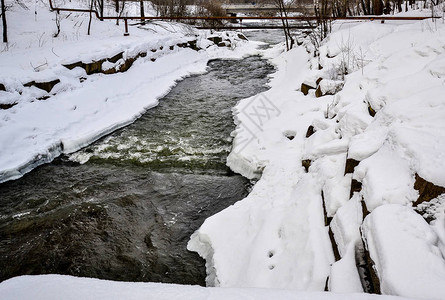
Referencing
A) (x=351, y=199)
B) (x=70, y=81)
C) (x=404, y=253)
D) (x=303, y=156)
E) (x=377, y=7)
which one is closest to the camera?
(x=404, y=253)

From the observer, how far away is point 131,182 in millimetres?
4410

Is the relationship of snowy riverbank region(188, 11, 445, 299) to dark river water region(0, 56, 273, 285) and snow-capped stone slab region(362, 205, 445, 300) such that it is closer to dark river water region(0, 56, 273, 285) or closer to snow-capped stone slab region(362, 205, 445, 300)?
snow-capped stone slab region(362, 205, 445, 300)

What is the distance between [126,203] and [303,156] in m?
2.55

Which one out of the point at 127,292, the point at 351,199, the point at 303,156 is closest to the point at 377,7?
the point at 303,156

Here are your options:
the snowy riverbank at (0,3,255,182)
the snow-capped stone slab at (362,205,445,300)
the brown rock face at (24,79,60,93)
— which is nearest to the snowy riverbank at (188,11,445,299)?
the snow-capped stone slab at (362,205,445,300)

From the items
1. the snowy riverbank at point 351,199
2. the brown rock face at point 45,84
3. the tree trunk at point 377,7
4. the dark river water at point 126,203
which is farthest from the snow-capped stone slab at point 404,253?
the tree trunk at point 377,7

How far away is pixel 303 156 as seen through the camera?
4105 mm

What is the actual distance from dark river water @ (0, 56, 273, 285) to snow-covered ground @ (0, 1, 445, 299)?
351 mm

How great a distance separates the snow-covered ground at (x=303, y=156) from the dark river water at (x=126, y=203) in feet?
1.15

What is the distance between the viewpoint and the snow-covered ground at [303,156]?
1688mm

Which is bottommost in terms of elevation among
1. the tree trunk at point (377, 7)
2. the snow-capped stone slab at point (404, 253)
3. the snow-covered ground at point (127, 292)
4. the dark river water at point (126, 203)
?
the dark river water at point (126, 203)

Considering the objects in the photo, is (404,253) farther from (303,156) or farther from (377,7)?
(377,7)

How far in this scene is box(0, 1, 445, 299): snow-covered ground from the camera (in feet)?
5.54

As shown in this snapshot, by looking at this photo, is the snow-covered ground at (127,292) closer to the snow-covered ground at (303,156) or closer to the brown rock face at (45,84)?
the snow-covered ground at (303,156)
